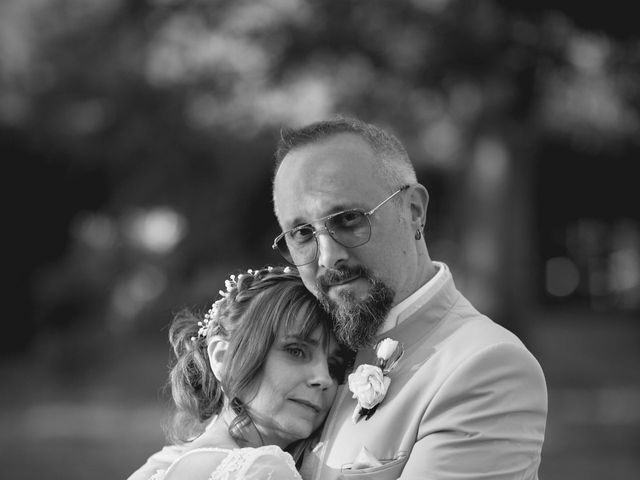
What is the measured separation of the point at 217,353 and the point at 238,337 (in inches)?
6.8

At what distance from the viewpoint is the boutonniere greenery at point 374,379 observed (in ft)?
9.99

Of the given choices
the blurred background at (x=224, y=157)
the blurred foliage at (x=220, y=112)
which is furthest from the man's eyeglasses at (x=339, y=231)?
the blurred foliage at (x=220, y=112)

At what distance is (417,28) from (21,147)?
9527mm

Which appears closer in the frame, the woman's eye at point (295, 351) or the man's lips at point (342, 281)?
the man's lips at point (342, 281)

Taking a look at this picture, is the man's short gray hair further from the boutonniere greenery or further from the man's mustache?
the boutonniere greenery

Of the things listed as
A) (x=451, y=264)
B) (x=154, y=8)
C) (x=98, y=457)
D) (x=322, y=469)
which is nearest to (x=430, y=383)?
(x=322, y=469)

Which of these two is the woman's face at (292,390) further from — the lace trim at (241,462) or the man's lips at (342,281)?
the lace trim at (241,462)

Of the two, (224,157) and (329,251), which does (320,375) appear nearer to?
(329,251)

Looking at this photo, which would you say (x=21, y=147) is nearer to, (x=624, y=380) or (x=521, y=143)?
(x=521, y=143)

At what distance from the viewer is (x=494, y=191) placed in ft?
43.9

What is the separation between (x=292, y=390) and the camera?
3.23m

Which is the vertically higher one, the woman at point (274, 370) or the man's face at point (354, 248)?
the man's face at point (354, 248)

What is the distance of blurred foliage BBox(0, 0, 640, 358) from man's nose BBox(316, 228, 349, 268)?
9154mm

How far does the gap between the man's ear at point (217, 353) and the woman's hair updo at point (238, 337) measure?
1.1 inches
